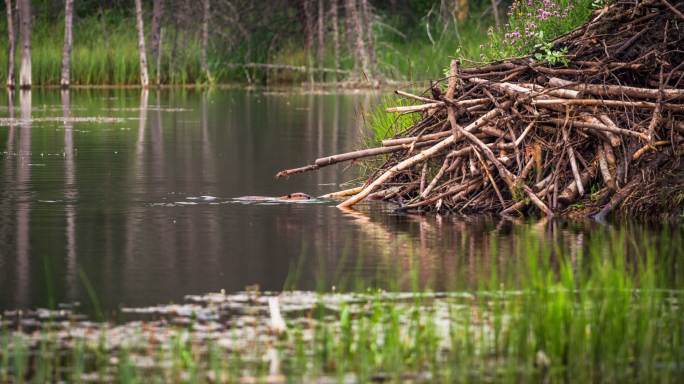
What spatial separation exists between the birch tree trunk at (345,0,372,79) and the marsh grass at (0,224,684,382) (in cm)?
3345

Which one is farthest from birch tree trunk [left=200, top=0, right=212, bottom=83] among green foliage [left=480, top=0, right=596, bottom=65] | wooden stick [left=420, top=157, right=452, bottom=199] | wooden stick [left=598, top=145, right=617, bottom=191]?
wooden stick [left=598, top=145, right=617, bottom=191]

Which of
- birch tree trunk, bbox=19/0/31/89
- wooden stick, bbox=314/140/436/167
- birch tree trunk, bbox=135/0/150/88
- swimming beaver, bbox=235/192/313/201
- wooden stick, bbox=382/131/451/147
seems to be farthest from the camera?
birch tree trunk, bbox=135/0/150/88

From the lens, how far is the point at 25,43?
39.8 metres

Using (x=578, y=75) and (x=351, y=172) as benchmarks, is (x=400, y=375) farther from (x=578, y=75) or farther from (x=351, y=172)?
(x=351, y=172)

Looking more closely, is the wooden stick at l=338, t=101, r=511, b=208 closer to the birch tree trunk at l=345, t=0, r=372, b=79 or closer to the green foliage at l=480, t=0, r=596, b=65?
the green foliage at l=480, t=0, r=596, b=65

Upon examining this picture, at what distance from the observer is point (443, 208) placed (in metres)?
13.2

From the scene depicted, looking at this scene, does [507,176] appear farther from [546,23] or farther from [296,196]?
[546,23]

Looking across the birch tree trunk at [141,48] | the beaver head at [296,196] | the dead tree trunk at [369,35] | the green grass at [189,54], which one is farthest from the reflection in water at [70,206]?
the green grass at [189,54]

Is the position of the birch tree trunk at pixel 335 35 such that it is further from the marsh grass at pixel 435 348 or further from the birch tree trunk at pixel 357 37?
the marsh grass at pixel 435 348

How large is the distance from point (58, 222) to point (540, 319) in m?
6.17

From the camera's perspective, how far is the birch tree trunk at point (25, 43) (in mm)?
39812

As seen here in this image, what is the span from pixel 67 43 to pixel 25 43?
150cm

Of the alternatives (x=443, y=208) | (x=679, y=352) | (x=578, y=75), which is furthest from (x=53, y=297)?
(x=578, y=75)

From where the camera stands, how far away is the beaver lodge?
12648 millimetres
